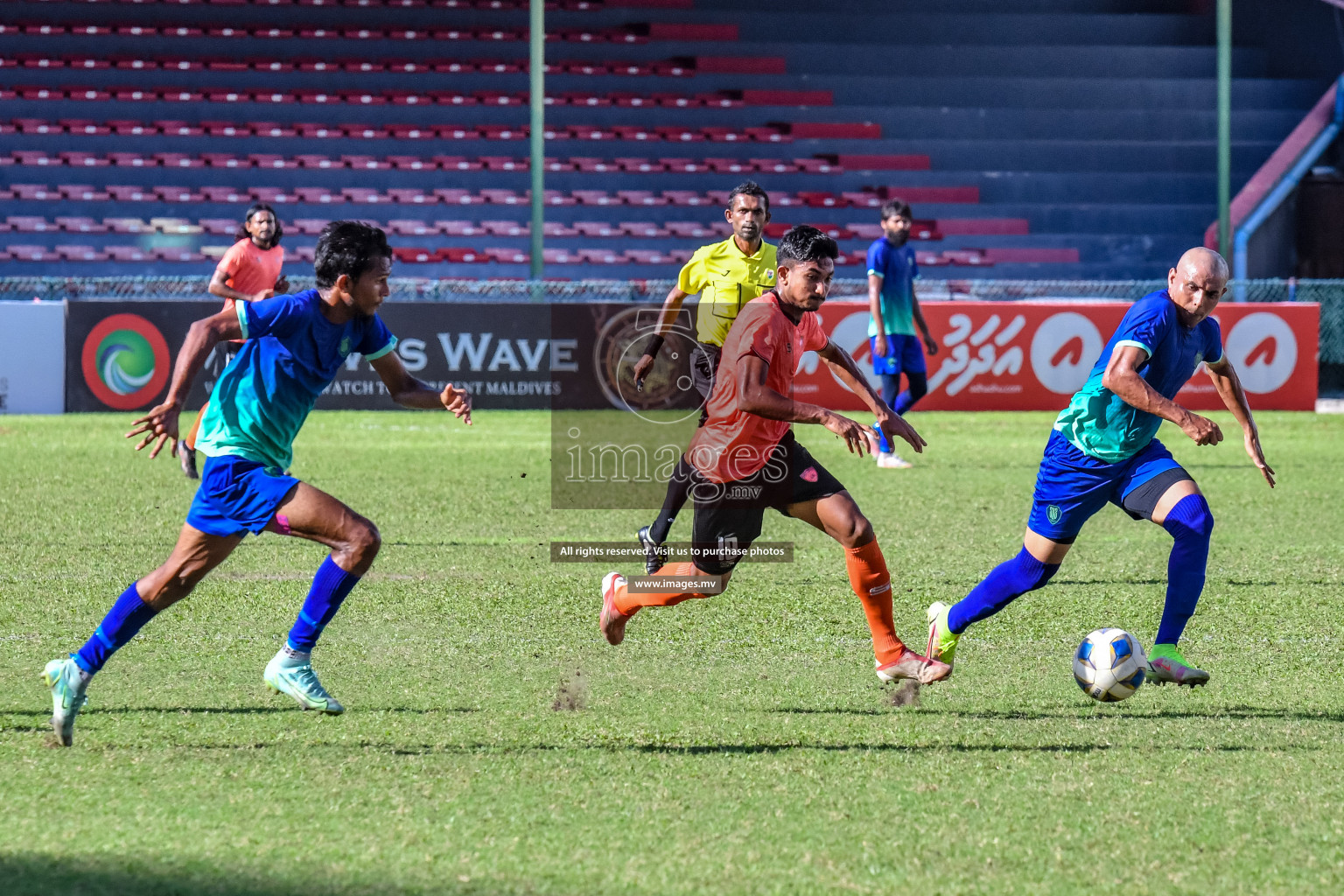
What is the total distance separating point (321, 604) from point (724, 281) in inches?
157

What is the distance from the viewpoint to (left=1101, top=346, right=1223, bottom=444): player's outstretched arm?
5352 millimetres

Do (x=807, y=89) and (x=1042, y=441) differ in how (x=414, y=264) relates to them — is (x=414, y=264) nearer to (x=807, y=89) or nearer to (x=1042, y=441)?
(x=807, y=89)

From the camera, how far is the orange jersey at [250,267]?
466 inches

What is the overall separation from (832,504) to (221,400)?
2.15m

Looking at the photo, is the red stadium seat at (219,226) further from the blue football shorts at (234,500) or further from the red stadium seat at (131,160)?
the blue football shorts at (234,500)

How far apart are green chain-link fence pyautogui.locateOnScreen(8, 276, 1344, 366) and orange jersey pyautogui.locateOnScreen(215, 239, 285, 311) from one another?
7527 mm

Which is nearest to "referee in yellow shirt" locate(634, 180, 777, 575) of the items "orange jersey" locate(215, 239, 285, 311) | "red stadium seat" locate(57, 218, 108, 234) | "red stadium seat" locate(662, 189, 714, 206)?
"orange jersey" locate(215, 239, 285, 311)

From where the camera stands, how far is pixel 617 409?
1950 centimetres

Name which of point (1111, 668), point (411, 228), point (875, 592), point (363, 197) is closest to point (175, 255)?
point (363, 197)

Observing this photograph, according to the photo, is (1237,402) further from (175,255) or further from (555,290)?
(175,255)

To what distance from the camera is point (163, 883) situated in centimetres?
359

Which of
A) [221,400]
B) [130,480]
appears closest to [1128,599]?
[221,400]

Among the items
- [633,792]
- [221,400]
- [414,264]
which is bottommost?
[633,792]

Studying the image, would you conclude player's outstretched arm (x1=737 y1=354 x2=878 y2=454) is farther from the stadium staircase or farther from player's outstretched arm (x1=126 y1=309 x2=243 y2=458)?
the stadium staircase
